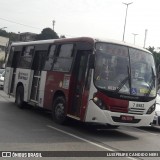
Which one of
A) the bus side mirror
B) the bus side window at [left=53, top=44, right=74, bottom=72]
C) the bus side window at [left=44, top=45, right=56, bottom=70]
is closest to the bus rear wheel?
the bus side window at [left=44, top=45, right=56, bottom=70]

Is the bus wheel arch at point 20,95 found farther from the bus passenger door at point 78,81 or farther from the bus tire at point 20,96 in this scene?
the bus passenger door at point 78,81

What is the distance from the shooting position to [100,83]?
458 inches

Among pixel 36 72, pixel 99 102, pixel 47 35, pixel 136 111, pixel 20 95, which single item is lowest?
pixel 20 95

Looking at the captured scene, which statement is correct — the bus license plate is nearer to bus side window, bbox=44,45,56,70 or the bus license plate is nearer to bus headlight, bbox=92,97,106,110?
bus headlight, bbox=92,97,106,110

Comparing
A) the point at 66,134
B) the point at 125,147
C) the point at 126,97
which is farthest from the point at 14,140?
the point at 126,97

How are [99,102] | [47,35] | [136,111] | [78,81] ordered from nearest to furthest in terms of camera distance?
[99,102], [136,111], [78,81], [47,35]

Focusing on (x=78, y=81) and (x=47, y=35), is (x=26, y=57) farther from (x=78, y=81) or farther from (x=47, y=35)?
(x=47, y=35)

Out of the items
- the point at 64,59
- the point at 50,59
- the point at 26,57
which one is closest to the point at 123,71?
the point at 64,59

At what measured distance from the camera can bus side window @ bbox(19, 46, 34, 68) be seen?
55.0 ft

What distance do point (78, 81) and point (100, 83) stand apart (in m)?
1.05

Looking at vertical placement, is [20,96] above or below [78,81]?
below

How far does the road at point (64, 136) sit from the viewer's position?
941 centimetres

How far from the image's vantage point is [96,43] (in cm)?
1194

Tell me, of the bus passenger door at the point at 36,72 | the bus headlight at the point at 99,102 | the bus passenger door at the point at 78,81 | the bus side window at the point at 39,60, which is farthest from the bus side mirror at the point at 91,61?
the bus passenger door at the point at 36,72
